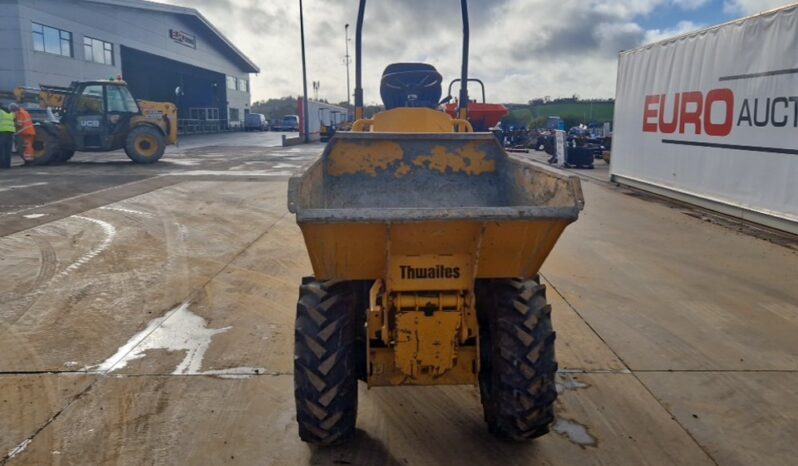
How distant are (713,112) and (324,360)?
10671mm

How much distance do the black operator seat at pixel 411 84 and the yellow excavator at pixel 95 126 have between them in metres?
13.3

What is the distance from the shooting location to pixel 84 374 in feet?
14.2

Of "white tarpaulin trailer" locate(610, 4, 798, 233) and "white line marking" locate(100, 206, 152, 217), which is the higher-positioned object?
"white tarpaulin trailer" locate(610, 4, 798, 233)

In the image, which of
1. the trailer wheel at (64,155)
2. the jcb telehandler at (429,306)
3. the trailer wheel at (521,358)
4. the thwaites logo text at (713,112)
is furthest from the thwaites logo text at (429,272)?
the trailer wheel at (64,155)

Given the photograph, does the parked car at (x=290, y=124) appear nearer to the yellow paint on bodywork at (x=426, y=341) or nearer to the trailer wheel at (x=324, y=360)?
the trailer wheel at (x=324, y=360)

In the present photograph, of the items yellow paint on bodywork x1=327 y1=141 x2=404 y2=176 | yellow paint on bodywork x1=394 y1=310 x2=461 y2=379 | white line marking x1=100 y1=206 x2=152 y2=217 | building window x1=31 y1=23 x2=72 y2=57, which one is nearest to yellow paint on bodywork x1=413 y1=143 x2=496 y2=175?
yellow paint on bodywork x1=327 y1=141 x2=404 y2=176

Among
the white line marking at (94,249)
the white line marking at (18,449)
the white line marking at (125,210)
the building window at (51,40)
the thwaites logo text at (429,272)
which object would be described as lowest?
the white line marking at (18,449)

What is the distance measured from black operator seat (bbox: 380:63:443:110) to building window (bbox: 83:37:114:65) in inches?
1168

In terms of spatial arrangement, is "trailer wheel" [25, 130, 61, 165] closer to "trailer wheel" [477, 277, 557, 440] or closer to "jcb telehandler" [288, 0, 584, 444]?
"jcb telehandler" [288, 0, 584, 444]

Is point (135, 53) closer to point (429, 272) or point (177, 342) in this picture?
point (177, 342)

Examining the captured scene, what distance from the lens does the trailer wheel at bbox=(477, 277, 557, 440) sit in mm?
3203

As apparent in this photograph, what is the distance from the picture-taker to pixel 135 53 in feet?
134

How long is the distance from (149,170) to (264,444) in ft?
51.0

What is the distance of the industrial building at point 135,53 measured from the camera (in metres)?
26.9
